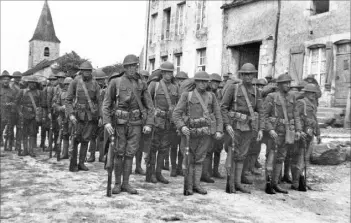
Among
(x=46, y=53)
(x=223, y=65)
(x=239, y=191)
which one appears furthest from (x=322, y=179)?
(x=46, y=53)

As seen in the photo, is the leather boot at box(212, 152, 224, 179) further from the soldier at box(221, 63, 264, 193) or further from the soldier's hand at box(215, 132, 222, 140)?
the soldier's hand at box(215, 132, 222, 140)

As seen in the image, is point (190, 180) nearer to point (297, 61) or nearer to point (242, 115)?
point (242, 115)

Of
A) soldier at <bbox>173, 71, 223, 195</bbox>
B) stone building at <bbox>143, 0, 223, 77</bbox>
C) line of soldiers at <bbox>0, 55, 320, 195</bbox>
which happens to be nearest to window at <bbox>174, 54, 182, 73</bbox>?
stone building at <bbox>143, 0, 223, 77</bbox>

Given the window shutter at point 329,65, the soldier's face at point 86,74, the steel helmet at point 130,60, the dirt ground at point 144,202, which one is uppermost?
the window shutter at point 329,65

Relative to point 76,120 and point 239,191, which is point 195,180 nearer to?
point 239,191

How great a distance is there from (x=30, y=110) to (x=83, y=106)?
309cm

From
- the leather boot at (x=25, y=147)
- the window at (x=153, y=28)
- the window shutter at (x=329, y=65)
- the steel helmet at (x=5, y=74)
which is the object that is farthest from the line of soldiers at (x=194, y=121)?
the window at (x=153, y=28)

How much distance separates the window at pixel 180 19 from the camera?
84.8 feet

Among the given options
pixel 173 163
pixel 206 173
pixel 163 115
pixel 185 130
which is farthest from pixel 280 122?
pixel 173 163

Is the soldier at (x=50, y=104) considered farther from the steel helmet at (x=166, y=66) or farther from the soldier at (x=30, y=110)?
the steel helmet at (x=166, y=66)

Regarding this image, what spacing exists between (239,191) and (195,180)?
1055 mm

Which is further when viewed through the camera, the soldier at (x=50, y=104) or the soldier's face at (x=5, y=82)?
the soldier's face at (x=5, y=82)

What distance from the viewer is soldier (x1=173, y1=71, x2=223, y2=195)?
723cm

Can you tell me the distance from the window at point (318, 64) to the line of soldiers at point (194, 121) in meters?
7.65
